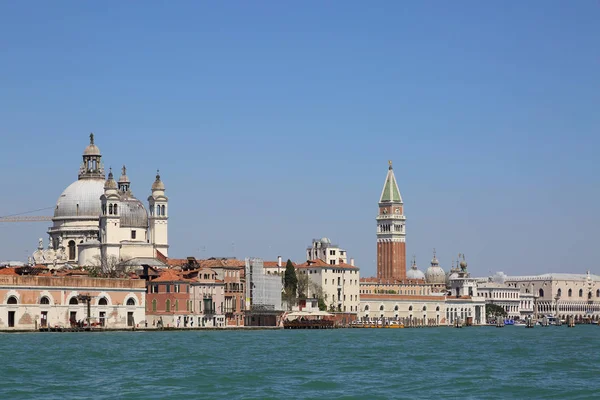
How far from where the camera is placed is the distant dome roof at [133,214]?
11106 cm

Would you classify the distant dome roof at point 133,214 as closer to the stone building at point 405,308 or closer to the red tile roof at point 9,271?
the red tile roof at point 9,271

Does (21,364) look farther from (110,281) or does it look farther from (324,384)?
(110,281)

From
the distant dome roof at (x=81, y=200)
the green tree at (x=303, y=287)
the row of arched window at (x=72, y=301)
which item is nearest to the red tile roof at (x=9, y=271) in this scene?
the row of arched window at (x=72, y=301)

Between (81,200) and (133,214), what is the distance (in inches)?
256

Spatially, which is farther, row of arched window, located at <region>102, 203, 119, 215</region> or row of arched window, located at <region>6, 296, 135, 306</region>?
row of arched window, located at <region>102, 203, 119, 215</region>

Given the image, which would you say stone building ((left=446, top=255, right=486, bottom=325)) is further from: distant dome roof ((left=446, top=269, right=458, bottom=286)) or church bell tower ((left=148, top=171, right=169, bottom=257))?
church bell tower ((left=148, top=171, right=169, bottom=257))

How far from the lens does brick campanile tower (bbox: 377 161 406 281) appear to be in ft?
522

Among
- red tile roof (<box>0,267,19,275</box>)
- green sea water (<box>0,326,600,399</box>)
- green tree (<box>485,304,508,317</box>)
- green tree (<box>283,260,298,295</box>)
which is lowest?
green tree (<box>485,304,508,317</box>)

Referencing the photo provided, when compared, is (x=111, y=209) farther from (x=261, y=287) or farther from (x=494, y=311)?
(x=494, y=311)

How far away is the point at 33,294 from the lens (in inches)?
3447

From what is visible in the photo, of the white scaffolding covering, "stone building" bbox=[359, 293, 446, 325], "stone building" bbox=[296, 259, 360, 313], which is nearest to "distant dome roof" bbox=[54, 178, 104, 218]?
the white scaffolding covering

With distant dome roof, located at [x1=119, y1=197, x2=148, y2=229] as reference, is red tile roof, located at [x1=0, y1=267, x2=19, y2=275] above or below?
below

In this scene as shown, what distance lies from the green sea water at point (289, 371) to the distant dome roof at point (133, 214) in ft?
138

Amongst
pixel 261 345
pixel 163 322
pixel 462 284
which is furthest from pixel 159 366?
pixel 462 284
